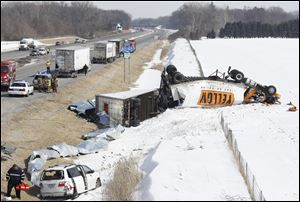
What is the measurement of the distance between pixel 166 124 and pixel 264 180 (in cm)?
1407

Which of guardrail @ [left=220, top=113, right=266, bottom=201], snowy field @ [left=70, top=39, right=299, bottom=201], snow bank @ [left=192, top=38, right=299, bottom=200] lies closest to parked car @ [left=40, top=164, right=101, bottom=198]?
snowy field @ [left=70, top=39, right=299, bottom=201]

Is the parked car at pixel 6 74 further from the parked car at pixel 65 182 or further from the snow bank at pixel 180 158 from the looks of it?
the parked car at pixel 65 182

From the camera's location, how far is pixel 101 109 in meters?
36.5

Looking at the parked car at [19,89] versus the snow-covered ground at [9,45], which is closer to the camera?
the parked car at [19,89]

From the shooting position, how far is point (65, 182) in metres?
20.0

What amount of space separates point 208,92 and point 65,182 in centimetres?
2098

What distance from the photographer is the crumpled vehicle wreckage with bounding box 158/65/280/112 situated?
128ft

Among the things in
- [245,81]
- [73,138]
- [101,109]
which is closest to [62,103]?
[101,109]

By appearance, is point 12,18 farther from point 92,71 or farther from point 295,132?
point 295,132

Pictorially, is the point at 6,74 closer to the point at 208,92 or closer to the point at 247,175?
the point at 208,92

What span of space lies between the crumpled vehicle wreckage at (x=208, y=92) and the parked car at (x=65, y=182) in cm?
1892

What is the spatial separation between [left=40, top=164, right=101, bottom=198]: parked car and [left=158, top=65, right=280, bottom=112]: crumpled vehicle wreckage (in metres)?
18.9

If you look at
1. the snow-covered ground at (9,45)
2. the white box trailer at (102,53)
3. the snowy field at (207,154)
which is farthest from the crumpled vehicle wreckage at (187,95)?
the snow-covered ground at (9,45)

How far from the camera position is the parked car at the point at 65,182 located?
20000mm
